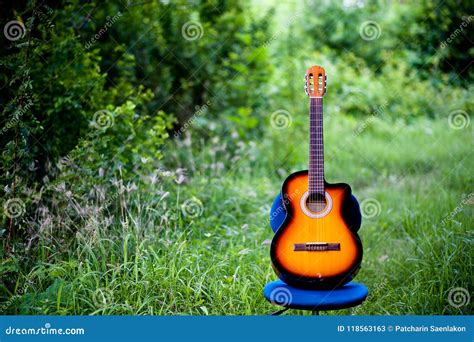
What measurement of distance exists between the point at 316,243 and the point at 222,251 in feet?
3.26

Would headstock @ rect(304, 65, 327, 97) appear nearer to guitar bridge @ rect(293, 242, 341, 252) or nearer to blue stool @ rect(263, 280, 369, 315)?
guitar bridge @ rect(293, 242, 341, 252)

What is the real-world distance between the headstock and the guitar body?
49 centimetres

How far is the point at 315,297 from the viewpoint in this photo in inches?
106

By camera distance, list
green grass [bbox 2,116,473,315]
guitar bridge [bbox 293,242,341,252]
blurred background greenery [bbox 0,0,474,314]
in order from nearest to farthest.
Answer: guitar bridge [bbox 293,242,341,252], green grass [bbox 2,116,473,315], blurred background greenery [bbox 0,0,474,314]

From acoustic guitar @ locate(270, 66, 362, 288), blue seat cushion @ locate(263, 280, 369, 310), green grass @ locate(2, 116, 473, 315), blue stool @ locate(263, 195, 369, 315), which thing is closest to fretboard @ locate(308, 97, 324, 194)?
acoustic guitar @ locate(270, 66, 362, 288)

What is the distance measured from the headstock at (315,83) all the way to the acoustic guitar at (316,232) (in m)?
0.12

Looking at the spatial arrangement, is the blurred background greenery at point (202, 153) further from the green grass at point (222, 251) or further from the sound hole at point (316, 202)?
the sound hole at point (316, 202)

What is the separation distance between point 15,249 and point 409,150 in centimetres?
394

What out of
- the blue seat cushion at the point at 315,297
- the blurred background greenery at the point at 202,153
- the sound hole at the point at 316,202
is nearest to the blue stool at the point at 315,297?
the blue seat cushion at the point at 315,297

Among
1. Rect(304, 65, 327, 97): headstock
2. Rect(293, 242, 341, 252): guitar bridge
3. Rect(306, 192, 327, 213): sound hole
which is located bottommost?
Rect(293, 242, 341, 252): guitar bridge

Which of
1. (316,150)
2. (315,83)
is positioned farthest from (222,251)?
(315,83)

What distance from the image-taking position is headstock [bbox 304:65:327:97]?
2879 millimetres

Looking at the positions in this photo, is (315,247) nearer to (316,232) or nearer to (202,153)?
(316,232)

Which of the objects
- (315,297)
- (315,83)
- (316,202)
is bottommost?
(315,297)
